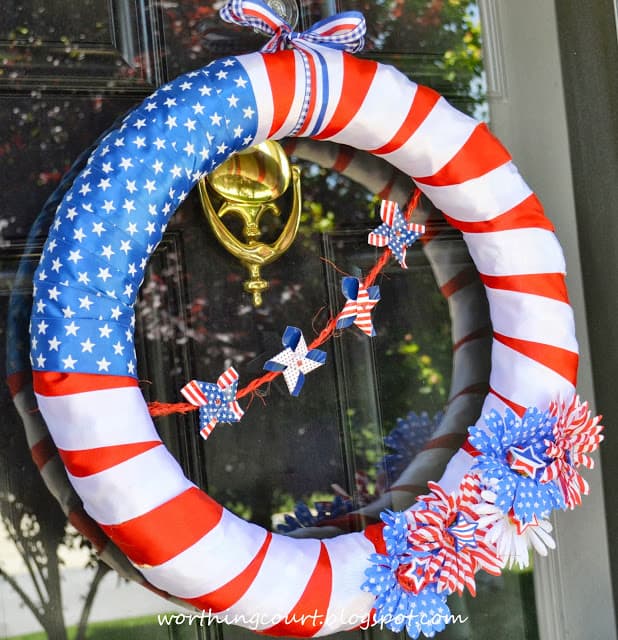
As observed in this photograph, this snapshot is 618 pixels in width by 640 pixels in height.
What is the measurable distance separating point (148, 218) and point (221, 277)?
9.5 inches

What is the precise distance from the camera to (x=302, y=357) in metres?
1.28

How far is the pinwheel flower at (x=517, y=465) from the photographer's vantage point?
1.14 m

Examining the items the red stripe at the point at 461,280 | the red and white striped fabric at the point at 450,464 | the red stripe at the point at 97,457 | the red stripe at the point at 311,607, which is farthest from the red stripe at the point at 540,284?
the red stripe at the point at 97,457

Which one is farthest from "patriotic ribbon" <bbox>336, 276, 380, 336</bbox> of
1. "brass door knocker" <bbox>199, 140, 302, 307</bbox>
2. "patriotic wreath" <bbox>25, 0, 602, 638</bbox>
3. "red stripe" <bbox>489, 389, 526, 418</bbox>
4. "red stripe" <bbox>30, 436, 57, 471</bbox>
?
"red stripe" <bbox>30, 436, 57, 471</bbox>

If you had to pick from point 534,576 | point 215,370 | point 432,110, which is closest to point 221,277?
point 215,370

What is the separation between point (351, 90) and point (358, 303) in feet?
0.98

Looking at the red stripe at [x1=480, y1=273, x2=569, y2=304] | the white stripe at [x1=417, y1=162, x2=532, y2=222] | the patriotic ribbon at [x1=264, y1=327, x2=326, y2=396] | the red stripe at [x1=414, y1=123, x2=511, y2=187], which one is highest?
the red stripe at [x1=414, y1=123, x2=511, y2=187]

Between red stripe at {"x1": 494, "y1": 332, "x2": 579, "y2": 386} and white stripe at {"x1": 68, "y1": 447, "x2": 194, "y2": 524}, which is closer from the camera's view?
white stripe at {"x1": 68, "y1": 447, "x2": 194, "y2": 524}

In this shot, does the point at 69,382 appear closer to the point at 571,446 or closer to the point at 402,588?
the point at 402,588

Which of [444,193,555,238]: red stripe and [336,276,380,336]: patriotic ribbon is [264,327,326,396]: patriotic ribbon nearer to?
[336,276,380,336]: patriotic ribbon

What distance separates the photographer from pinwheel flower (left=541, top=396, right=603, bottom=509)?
3.88 feet

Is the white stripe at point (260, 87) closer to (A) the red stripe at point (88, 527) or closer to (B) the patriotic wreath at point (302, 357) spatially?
(B) the patriotic wreath at point (302, 357)

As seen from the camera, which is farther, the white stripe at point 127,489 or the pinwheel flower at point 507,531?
the pinwheel flower at point 507,531

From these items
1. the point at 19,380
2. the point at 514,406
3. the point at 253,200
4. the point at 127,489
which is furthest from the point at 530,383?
the point at 19,380
